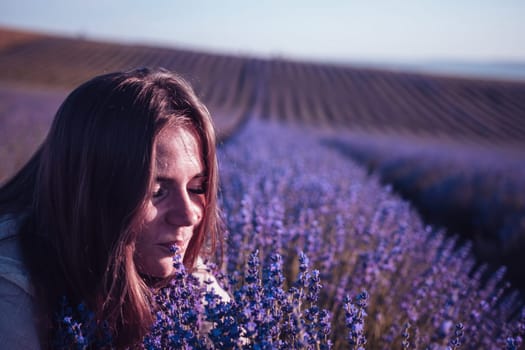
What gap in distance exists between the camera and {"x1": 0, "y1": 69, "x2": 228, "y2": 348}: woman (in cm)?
112

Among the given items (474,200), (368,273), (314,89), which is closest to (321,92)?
(314,89)

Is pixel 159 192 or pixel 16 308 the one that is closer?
pixel 16 308

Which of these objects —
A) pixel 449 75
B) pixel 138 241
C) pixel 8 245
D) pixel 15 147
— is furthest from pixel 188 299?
pixel 449 75

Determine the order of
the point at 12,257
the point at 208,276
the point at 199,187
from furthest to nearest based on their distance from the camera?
the point at 208,276 < the point at 199,187 < the point at 12,257

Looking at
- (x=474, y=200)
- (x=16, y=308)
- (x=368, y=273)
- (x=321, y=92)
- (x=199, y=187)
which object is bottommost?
(x=321, y=92)

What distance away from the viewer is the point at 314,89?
34.1m

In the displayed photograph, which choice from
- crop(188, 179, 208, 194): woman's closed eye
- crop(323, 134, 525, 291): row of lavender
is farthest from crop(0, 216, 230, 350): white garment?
crop(323, 134, 525, 291): row of lavender

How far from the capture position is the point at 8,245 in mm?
1206

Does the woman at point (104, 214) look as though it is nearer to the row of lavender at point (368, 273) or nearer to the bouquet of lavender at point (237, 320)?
the bouquet of lavender at point (237, 320)

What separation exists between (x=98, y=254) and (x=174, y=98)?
492 millimetres

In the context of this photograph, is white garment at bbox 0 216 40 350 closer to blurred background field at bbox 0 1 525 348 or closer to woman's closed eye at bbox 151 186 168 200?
woman's closed eye at bbox 151 186 168 200

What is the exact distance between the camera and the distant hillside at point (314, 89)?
89.7 feet

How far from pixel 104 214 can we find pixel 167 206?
17 cm

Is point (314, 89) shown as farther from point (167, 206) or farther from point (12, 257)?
point (12, 257)
